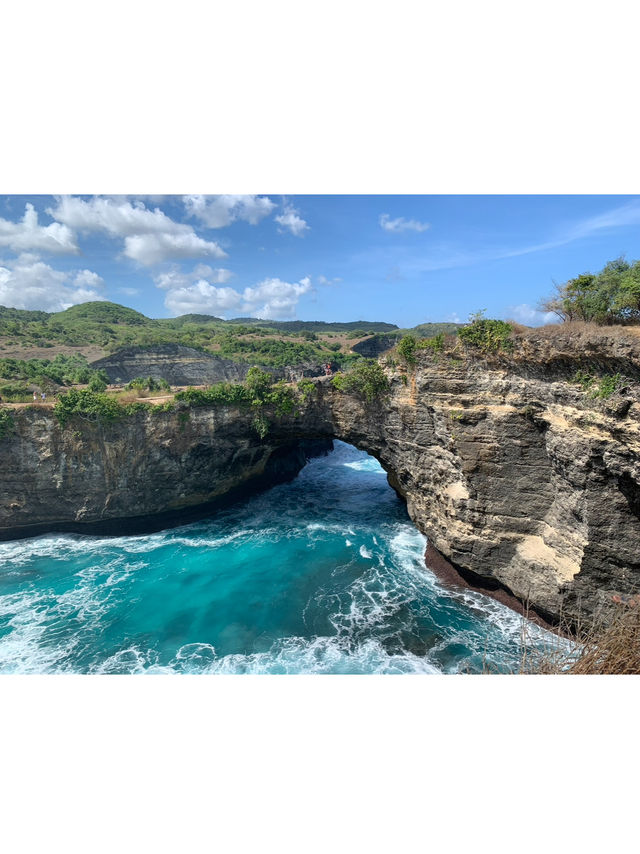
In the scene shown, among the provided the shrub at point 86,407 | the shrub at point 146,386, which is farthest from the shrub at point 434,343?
the shrub at point 146,386

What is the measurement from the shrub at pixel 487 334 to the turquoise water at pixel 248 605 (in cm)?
1008

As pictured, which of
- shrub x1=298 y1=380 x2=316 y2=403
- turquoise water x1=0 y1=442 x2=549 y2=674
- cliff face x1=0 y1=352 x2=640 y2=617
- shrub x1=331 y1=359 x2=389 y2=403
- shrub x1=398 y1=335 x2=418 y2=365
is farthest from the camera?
shrub x1=298 y1=380 x2=316 y2=403

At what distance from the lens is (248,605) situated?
15.8 m

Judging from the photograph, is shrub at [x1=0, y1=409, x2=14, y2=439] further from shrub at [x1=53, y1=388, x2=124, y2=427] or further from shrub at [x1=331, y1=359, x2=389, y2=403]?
shrub at [x1=331, y1=359, x2=389, y2=403]

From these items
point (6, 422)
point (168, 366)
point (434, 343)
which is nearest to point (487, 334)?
point (434, 343)

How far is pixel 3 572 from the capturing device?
18.4 meters

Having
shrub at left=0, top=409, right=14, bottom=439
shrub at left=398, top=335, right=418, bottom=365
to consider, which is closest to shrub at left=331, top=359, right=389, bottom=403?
shrub at left=398, top=335, right=418, bottom=365

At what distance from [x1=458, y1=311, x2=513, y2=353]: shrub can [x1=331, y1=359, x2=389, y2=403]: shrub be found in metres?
5.14

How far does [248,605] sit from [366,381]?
12341 mm

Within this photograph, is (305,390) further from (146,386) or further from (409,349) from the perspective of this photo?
(146,386)

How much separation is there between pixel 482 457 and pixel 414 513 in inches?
244

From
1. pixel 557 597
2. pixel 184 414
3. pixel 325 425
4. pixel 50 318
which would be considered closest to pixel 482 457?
pixel 557 597

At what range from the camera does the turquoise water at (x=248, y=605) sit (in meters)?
13.1

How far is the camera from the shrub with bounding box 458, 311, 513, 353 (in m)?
14.5
